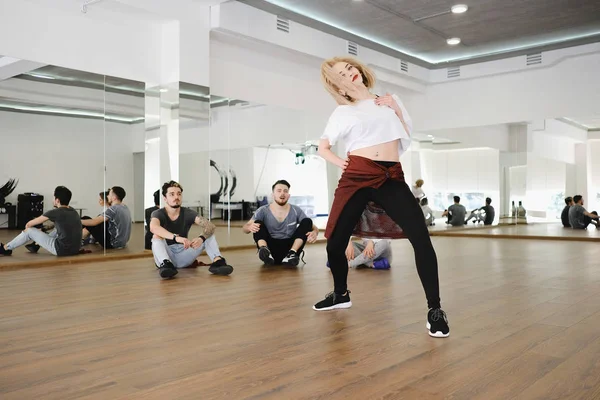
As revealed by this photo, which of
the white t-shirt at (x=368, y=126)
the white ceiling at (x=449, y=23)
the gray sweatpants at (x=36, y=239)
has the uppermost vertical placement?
the white ceiling at (x=449, y=23)

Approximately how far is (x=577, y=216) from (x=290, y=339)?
1068 cm

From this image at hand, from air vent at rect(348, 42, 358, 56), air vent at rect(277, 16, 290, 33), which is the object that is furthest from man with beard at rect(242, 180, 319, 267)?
air vent at rect(348, 42, 358, 56)

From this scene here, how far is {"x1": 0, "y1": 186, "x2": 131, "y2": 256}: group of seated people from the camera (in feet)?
19.5

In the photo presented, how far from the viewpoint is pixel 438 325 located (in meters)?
2.65

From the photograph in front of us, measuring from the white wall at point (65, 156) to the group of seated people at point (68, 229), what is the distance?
0.10 meters

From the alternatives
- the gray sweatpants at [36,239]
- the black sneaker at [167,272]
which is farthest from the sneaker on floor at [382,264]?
the gray sweatpants at [36,239]

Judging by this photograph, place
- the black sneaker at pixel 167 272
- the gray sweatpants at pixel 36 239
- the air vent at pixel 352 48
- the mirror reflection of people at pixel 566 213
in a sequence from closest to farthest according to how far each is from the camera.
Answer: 1. the black sneaker at pixel 167 272
2. the gray sweatpants at pixel 36 239
3. the air vent at pixel 352 48
4. the mirror reflection of people at pixel 566 213

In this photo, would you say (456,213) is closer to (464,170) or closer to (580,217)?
(464,170)

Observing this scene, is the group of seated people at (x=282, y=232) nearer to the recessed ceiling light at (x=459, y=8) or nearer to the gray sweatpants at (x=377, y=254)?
the gray sweatpants at (x=377, y=254)

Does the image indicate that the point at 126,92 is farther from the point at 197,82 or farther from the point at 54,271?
the point at 54,271

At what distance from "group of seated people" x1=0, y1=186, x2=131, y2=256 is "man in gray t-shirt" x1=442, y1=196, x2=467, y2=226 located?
727 cm

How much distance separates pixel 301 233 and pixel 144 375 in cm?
362

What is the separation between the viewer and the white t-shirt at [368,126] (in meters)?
2.84

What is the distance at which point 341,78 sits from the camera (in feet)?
9.77
